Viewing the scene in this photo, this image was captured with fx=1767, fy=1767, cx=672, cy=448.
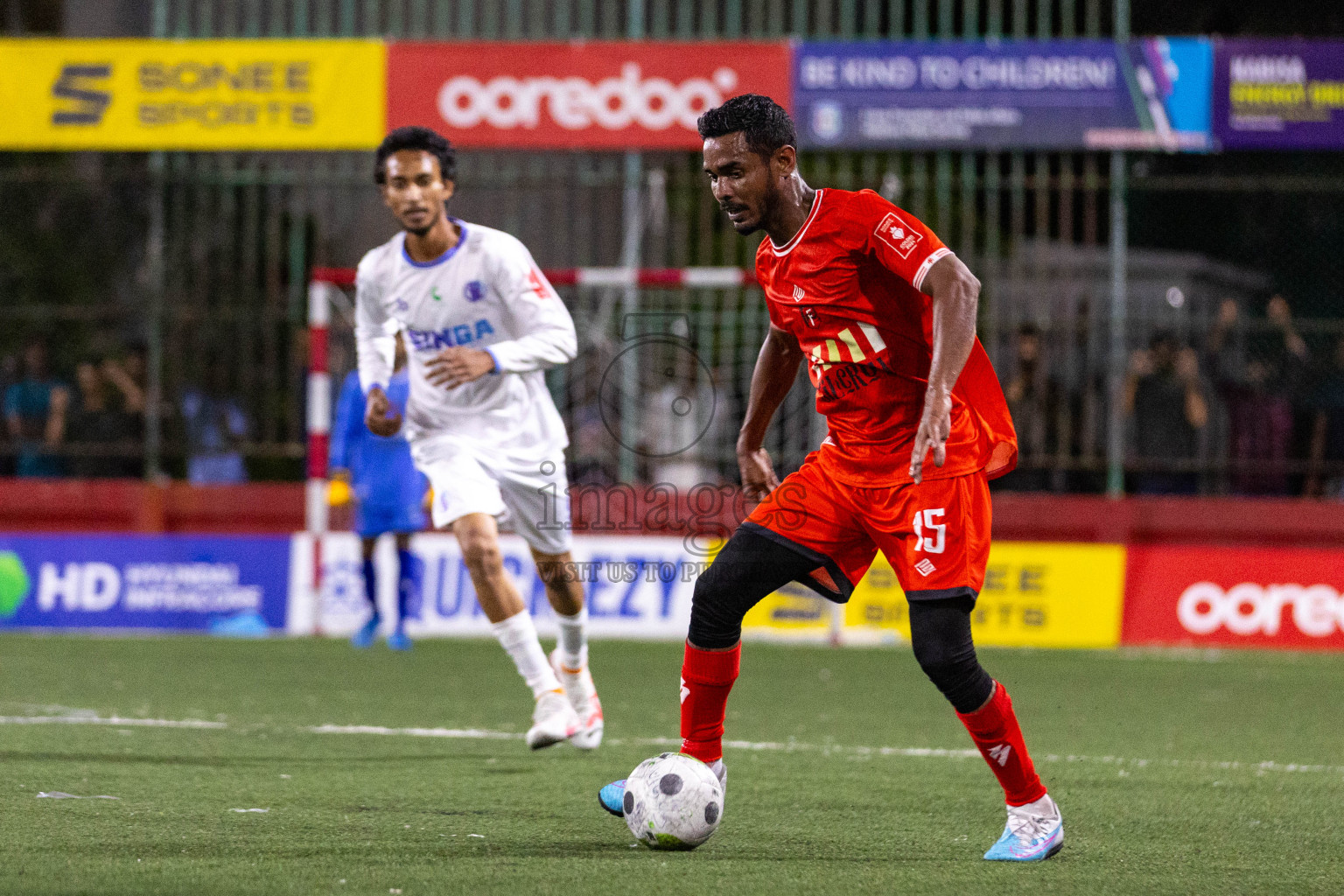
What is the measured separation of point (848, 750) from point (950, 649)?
2.55 m

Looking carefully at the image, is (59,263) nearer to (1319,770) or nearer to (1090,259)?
(1090,259)

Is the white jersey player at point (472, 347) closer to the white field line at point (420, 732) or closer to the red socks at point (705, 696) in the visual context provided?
the white field line at point (420, 732)

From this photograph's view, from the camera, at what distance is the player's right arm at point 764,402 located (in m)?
5.46

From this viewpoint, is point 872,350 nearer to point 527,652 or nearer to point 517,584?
point 527,652

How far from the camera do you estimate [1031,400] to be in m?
13.6

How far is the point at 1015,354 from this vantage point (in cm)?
1363

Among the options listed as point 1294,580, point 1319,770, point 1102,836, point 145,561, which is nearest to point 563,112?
point 145,561

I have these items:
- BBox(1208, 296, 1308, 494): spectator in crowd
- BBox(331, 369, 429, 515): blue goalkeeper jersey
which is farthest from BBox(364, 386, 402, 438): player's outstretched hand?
BBox(1208, 296, 1308, 494): spectator in crowd

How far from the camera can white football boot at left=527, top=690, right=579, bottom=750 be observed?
6465 mm

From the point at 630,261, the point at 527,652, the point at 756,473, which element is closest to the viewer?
the point at 756,473

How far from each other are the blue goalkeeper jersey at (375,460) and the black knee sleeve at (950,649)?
6.91 m

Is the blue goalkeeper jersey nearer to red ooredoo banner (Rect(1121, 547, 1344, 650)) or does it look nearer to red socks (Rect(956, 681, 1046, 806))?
red ooredoo banner (Rect(1121, 547, 1344, 650))

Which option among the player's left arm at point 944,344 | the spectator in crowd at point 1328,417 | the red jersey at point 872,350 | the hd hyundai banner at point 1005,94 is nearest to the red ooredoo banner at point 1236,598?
the spectator in crowd at point 1328,417

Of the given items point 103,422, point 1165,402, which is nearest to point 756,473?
point 1165,402
